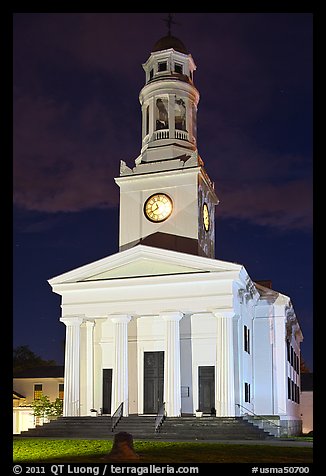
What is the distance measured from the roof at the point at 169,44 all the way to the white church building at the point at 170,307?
116mm

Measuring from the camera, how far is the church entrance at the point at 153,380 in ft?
133

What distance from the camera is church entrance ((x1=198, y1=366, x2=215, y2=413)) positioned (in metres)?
39.9

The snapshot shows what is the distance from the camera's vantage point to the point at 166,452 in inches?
1029

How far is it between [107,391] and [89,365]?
1.65m

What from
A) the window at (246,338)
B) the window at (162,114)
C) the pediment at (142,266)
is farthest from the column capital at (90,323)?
the window at (162,114)

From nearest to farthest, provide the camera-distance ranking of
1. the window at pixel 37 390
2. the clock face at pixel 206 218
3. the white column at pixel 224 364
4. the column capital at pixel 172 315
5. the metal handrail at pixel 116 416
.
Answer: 1. the metal handrail at pixel 116 416
2. the white column at pixel 224 364
3. the column capital at pixel 172 315
4. the clock face at pixel 206 218
5. the window at pixel 37 390

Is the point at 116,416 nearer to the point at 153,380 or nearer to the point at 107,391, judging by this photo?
the point at 153,380

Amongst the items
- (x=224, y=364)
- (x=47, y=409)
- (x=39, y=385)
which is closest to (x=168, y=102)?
(x=224, y=364)

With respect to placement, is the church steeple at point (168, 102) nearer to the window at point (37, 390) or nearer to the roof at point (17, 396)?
the roof at point (17, 396)

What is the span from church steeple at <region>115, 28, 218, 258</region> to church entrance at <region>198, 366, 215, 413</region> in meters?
6.99

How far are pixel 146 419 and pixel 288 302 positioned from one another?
39.1 ft
